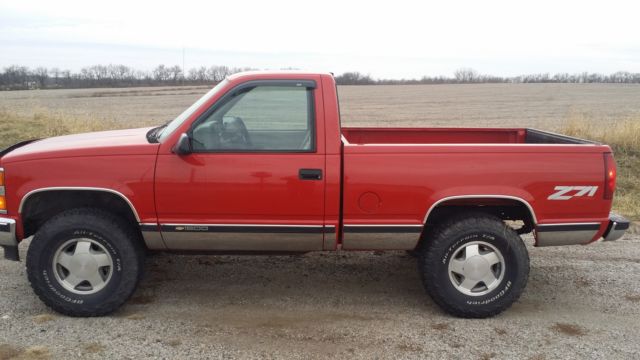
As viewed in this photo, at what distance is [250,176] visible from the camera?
3939 mm

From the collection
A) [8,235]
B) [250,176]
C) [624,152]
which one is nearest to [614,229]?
[250,176]

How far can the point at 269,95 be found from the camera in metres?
4.14

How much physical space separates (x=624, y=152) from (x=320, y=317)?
9078 millimetres

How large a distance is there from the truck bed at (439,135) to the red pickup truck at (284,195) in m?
1.80

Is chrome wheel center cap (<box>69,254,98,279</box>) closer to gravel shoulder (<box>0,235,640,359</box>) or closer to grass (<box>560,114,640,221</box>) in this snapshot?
gravel shoulder (<box>0,235,640,359</box>)

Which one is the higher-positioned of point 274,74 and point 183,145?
point 274,74

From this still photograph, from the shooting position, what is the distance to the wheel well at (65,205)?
4.14m

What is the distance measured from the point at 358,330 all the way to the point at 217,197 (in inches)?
55.3

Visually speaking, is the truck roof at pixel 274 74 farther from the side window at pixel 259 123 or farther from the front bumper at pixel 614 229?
the front bumper at pixel 614 229

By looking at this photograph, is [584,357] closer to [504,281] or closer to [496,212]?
[504,281]

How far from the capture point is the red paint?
394cm

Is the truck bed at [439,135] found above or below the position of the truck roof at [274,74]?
Answer: below

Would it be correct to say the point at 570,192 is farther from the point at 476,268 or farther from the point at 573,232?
the point at 476,268

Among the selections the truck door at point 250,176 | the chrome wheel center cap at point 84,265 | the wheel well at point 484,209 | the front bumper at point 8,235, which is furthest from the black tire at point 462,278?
the front bumper at point 8,235
